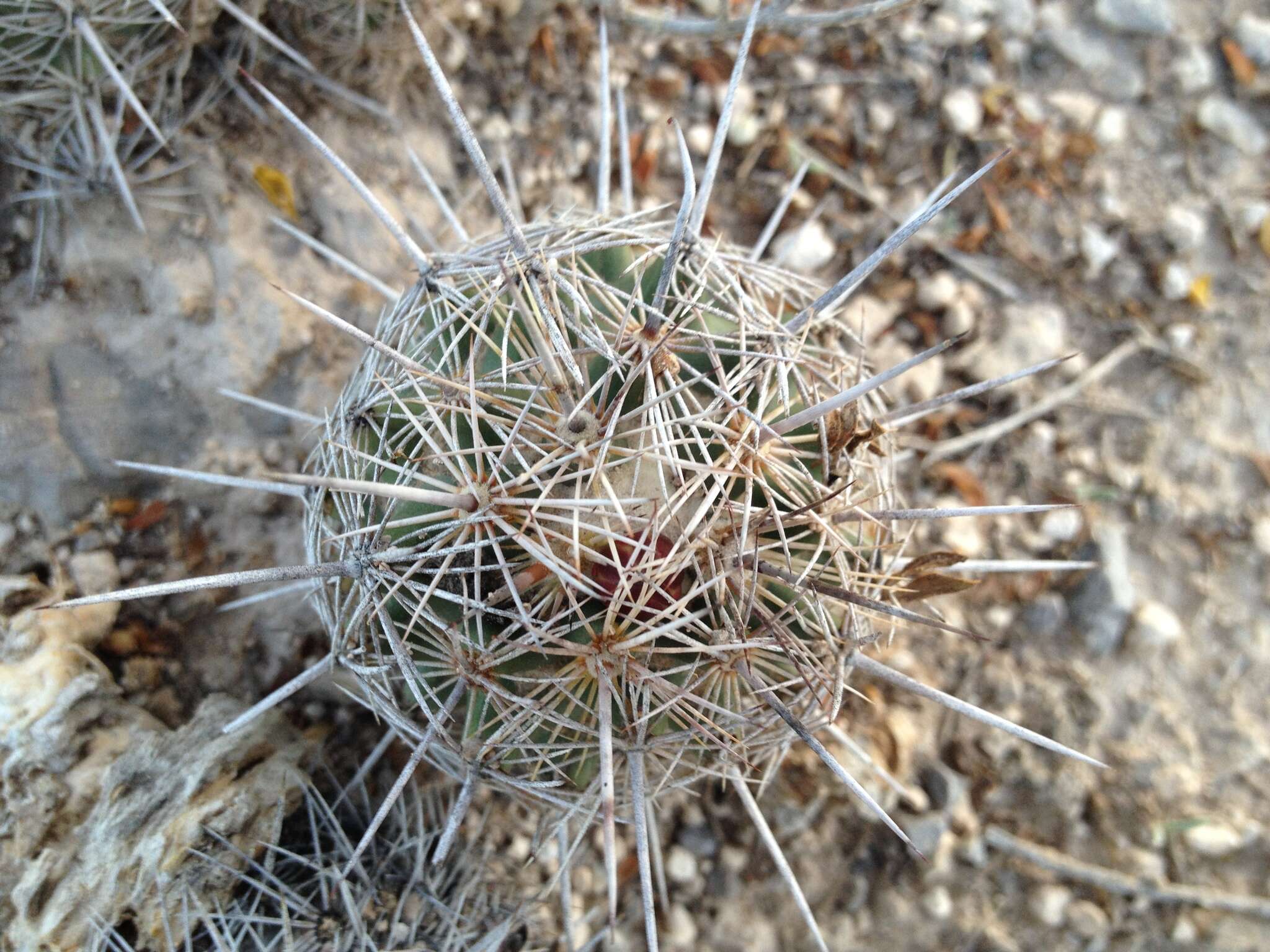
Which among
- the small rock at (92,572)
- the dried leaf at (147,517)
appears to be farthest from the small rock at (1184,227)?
the small rock at (92,572)

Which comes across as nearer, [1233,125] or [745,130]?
[745,130]

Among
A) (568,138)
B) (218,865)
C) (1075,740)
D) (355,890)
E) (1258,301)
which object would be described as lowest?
(1075,740)

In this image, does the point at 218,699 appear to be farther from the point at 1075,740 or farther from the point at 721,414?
the point at 1075,740

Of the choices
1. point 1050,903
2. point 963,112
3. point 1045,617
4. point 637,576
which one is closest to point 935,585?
point 637,576

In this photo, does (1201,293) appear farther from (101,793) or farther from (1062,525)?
(101,793)

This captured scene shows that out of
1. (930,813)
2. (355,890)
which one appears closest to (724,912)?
(930,813)

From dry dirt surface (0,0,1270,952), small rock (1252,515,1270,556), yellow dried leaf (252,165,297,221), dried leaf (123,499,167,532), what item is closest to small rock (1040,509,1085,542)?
dry dirt surface (0,0,1270,952)

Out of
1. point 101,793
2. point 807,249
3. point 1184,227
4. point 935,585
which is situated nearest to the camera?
point 935,585
